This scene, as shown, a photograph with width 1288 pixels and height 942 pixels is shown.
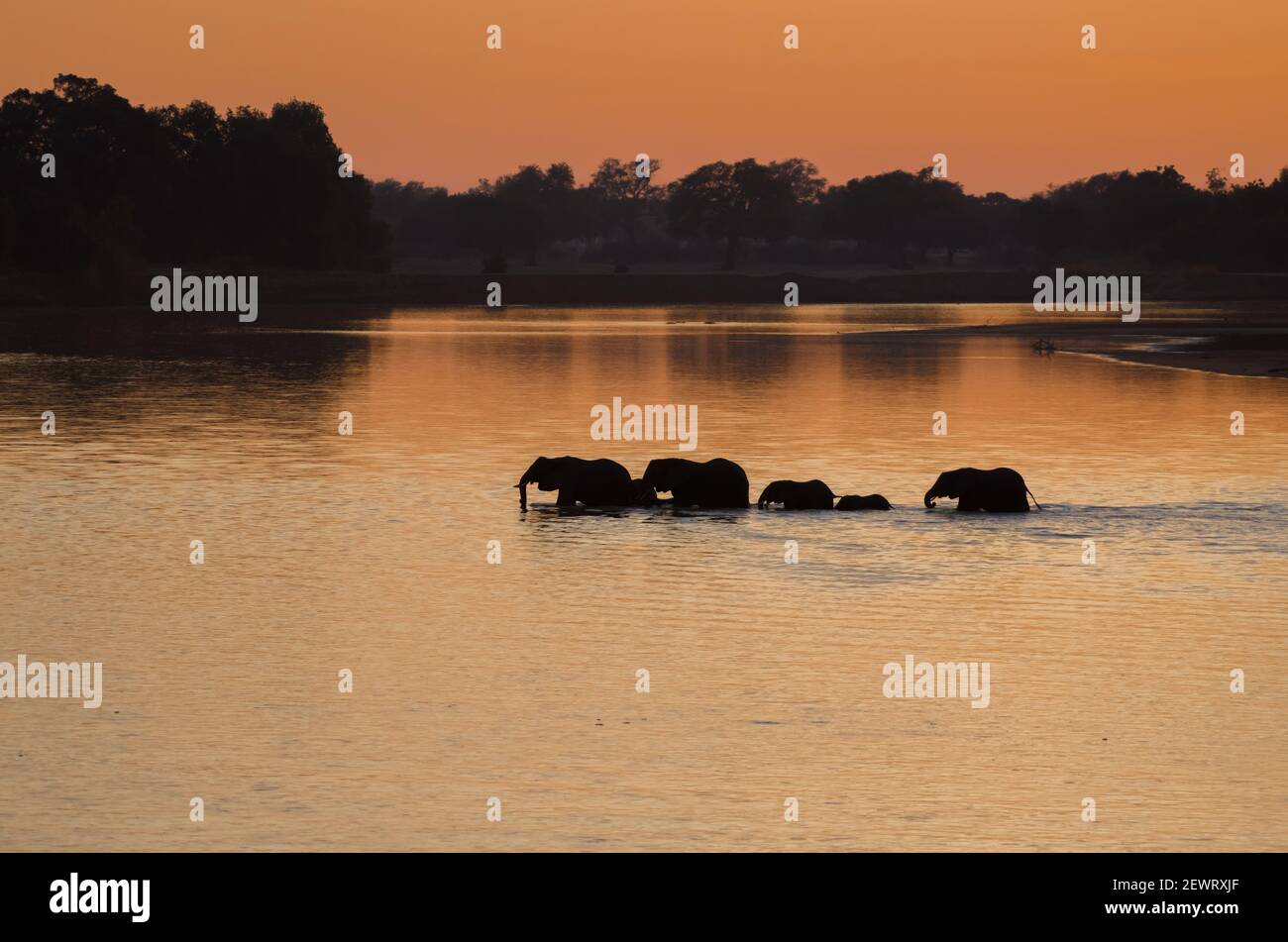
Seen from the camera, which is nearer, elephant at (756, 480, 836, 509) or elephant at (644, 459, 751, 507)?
elephant at (756, 480, 836, 509)

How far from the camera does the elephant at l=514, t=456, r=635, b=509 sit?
31.2 m

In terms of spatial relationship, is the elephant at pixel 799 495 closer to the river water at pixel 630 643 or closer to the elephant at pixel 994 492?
the river water at pixel 630 643

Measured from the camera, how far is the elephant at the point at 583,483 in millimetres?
31250

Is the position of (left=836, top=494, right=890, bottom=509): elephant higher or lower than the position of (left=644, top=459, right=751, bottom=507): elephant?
lower

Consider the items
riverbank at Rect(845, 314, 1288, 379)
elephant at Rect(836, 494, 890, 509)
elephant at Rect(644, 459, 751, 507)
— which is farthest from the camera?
riverbank at Rect(845, 314, 1288, 379)

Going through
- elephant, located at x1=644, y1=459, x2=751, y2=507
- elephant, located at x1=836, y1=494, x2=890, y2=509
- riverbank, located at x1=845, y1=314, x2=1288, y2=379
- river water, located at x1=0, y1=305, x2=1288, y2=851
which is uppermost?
riverbank, located at x1=845, y1=314, x2=1288, y2=379

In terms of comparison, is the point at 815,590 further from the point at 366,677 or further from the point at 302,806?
the point at 302,806

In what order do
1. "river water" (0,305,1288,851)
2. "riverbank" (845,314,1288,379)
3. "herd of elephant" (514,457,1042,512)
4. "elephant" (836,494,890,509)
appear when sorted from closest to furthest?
"river water" (0,305,1288,851)
"elephant" (836,494,890,509)
"herd of elephant" (514,457,1042,512)
"riverbank" (845,314,1288,379)

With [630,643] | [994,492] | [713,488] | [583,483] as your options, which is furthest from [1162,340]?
[630,643]

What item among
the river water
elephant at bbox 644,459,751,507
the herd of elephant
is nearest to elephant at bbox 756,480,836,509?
the herd of elephant


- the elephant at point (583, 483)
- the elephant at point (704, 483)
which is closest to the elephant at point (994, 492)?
the elephant at point (704, 483)

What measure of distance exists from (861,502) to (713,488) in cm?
242

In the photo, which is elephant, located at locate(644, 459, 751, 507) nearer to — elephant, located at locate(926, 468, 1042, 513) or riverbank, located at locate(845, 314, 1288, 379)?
elephant, located at locate(926, 468, 1042, 513)
